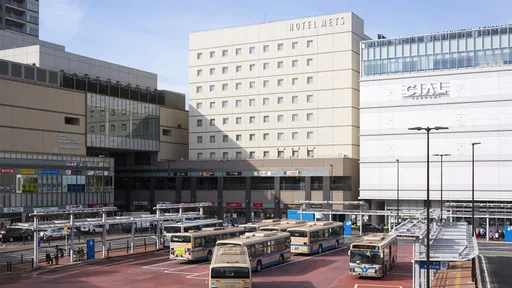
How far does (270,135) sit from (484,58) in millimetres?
33257

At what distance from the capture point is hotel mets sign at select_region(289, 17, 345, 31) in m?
88.6

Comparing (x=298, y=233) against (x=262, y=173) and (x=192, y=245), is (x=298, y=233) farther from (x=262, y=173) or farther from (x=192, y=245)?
(x=262, y=173)

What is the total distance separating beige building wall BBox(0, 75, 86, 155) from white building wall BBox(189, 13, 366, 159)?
71.9 feet

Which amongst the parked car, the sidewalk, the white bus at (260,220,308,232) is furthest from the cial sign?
the parked car

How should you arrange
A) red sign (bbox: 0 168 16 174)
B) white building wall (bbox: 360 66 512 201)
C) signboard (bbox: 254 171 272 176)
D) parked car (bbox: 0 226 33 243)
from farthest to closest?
signboard (bbox: 254 171 272 176), white building wall (bbox: 360 66 512 201), red sign (bbox: 0 168 16 174), parked car (bbox: 0 226 33 243)

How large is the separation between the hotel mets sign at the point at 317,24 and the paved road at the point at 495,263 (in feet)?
126

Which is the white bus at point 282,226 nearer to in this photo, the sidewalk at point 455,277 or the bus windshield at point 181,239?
the bus windshield at point 181,239

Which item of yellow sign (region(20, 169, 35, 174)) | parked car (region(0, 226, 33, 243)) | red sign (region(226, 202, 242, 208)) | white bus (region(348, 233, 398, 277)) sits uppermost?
yellow sign (region(20, 169, 35, 174))

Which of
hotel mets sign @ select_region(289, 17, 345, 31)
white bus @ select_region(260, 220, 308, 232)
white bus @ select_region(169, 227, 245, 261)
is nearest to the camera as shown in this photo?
white bus @ select_region(169, 227, 245, 261)

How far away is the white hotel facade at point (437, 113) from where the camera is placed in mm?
77750

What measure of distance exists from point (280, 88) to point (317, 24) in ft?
36.9

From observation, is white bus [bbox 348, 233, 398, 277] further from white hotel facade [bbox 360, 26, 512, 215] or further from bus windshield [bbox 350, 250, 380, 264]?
white hotel facade [bbox 360, 26, 512, 215]

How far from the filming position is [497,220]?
77.4 metres

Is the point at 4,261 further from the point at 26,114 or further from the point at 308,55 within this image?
the point at 308,55
